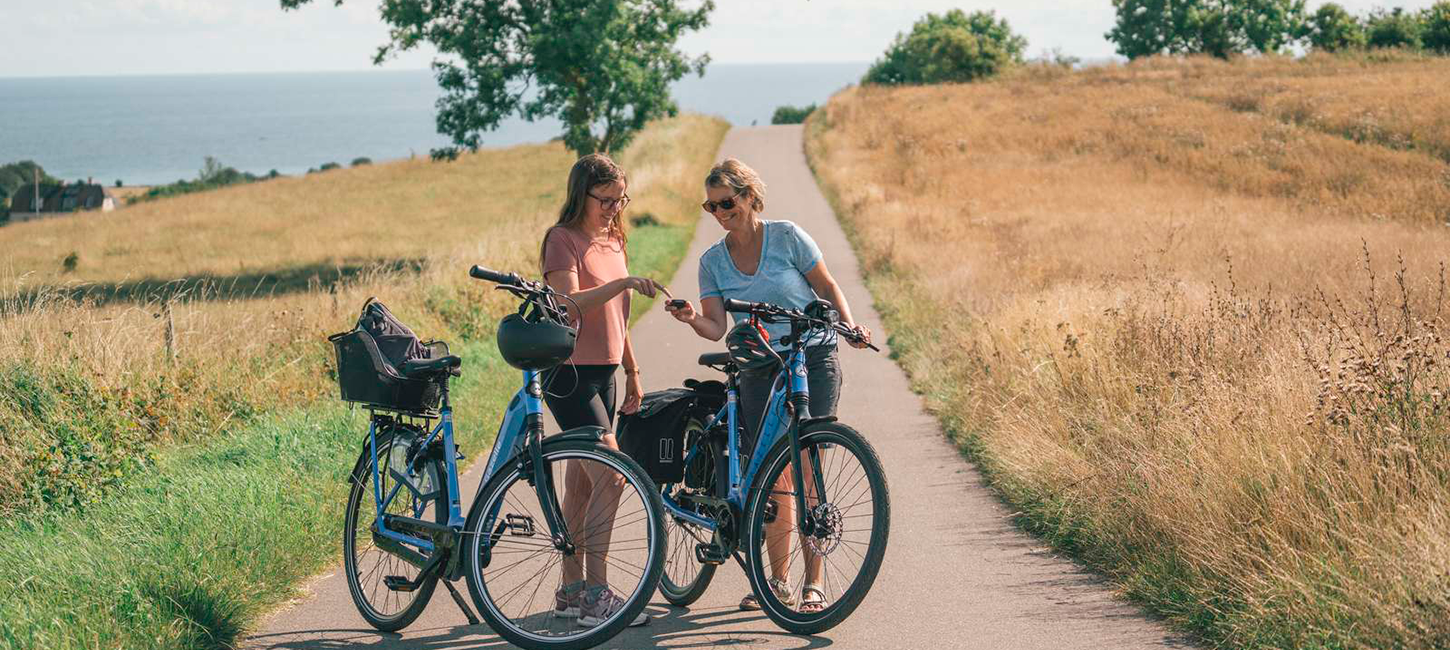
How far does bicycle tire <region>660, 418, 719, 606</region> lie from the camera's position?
5430 millimetres

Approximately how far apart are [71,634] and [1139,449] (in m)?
5.24

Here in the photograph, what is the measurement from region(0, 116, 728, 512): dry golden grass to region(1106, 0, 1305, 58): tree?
2364 inches

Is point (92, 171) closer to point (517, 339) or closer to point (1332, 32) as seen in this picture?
point (1332, 32)

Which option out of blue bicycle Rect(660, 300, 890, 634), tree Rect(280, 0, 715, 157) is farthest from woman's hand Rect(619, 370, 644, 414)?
tree Rect(280, 0, 715, 157)

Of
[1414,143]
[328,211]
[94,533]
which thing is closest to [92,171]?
[328,211]

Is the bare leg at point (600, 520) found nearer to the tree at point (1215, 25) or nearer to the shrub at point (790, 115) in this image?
the shrub at point (790, 115)

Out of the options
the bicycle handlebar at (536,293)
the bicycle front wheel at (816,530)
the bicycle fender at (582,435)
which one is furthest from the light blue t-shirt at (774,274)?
the bicycle fender at (582,435)

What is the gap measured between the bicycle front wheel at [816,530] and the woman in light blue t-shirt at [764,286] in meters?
0.01

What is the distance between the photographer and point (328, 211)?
4831cm

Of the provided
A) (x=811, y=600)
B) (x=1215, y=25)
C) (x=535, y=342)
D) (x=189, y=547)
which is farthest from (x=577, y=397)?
(x=1215, y=25)

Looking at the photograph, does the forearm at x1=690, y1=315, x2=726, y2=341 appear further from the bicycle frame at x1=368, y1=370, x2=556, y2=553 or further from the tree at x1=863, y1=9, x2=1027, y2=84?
the tree at x1=863, y1=9, x2=1027, y2=84

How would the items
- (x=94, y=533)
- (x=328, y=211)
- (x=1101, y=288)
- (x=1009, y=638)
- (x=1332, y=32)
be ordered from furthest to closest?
1. (x=1332, y=32)
2. (x=328, y=211)
3. (x=1101, y=288)
4. (x=94, y=533)
5. (x=1009, y=638)

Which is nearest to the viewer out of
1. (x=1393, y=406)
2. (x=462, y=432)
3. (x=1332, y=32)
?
(x=1393, y=406)

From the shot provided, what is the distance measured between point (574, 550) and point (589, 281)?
1124 mm
